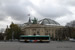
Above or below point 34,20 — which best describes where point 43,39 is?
below

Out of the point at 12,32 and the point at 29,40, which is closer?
the point at 29,40

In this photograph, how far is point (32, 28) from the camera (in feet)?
506

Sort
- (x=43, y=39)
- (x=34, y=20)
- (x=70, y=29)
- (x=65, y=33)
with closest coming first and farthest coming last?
(x=43, y=39) → (x=70, y=29) → (x=65, y=33) → (x=34, y=20)

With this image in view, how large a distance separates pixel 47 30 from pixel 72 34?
51491 mm

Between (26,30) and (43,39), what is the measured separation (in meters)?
82.1

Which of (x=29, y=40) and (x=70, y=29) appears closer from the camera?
(x=29, y=40)

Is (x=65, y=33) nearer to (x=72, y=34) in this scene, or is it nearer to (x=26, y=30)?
(x=72, y=34)

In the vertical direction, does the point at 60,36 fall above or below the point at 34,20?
below

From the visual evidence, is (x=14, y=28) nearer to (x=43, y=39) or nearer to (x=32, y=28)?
(x=32, y=28)

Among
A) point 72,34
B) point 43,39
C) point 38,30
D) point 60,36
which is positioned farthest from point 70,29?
point 38,30

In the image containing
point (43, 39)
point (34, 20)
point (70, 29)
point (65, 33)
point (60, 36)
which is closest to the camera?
point (43, 39)

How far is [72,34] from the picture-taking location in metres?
110

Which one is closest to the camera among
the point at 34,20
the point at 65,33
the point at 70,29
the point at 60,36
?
the point at 70,29

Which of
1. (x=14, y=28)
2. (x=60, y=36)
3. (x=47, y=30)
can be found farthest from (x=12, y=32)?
(x=47, y=30)
